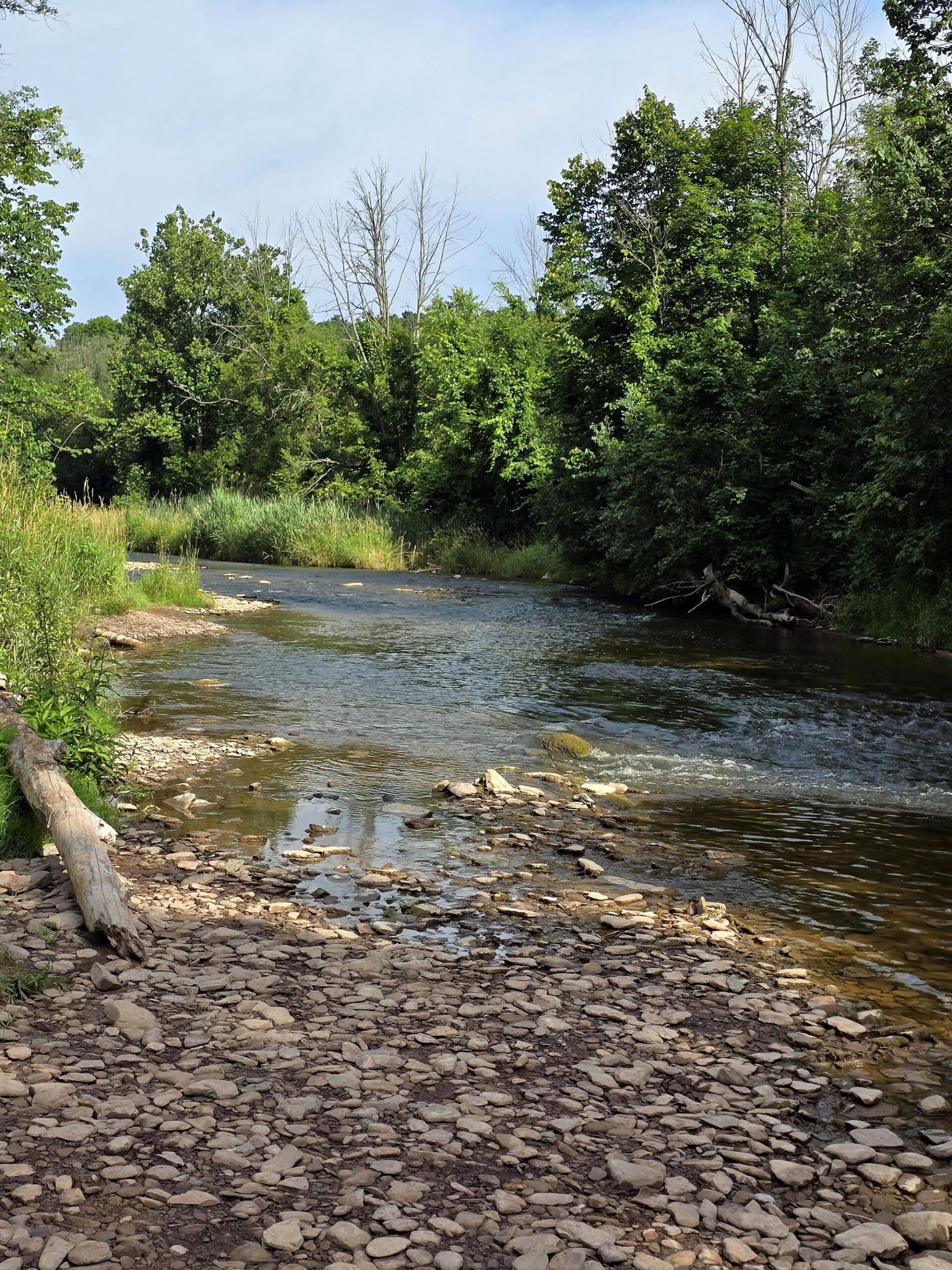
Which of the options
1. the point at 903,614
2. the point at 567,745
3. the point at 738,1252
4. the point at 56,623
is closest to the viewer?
the point at 738,1252

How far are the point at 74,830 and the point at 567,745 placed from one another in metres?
5.56

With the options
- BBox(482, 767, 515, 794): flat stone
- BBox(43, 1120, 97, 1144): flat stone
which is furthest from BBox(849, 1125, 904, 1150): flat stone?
BBox(482, 767, 515, 794): flat stone

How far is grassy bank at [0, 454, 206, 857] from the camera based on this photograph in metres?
7.19

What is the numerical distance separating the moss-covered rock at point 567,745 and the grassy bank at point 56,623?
4.02 metres

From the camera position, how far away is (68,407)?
2972 centimetres

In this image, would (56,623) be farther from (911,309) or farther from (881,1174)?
(911,309)

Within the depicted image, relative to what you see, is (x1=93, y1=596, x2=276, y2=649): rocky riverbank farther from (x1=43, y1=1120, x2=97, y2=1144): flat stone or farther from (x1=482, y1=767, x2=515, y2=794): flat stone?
(x1=43, y1=1120, x2=97, y2=1144): flat stone

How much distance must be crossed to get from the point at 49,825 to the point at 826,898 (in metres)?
4.42

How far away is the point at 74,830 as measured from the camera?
5.52 metres

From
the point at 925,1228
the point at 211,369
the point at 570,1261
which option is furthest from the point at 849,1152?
the point at 211,369

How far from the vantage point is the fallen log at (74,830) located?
4.79 m

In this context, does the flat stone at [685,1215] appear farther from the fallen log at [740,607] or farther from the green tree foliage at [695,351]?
the fallen log at [740,607]

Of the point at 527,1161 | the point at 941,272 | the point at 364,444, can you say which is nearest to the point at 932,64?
the point at 941,272

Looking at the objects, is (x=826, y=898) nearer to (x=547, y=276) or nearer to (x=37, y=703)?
(x=37, y=703)
